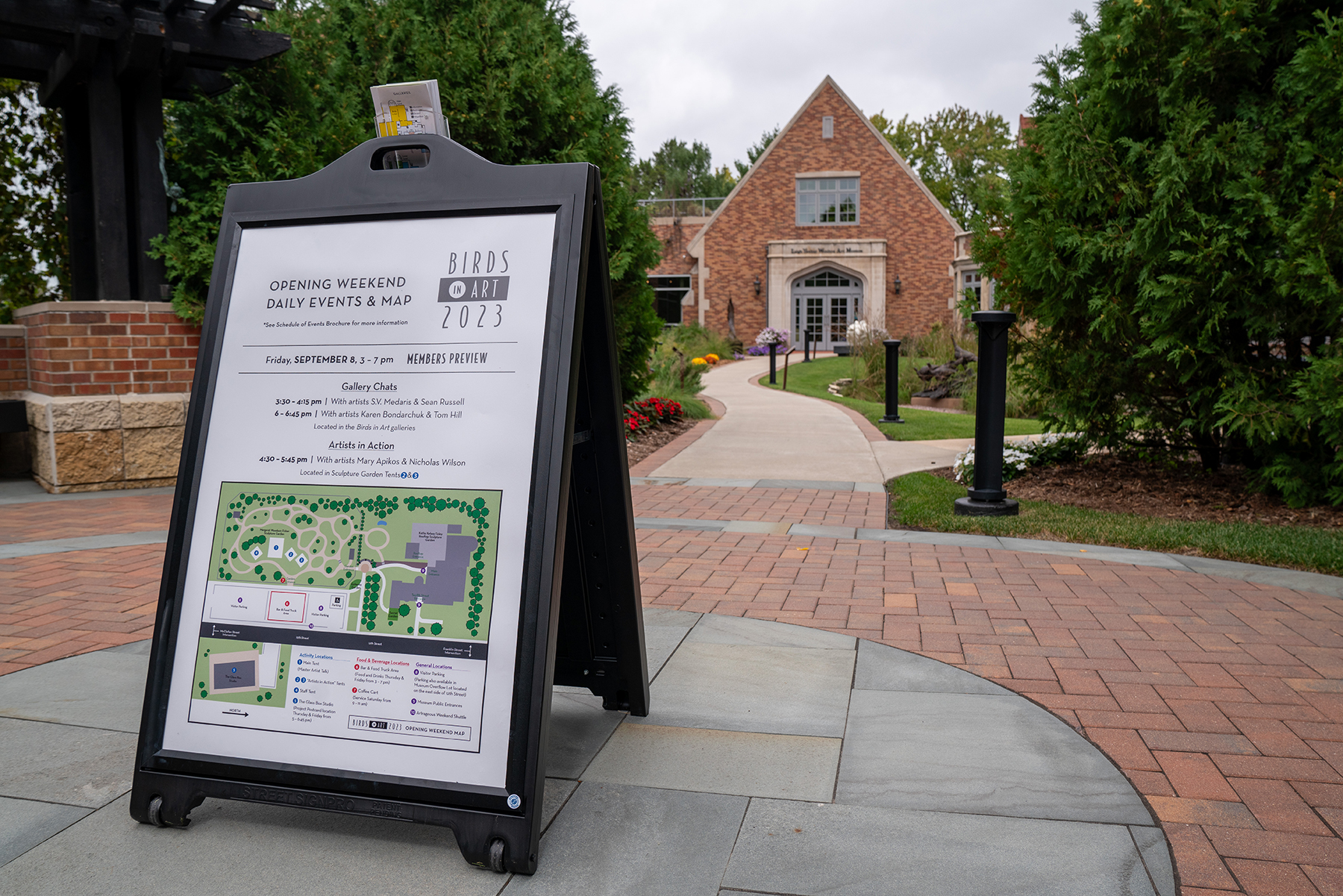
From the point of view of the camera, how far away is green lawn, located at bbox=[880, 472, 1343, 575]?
5.22m

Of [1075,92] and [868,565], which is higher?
[1075,92]

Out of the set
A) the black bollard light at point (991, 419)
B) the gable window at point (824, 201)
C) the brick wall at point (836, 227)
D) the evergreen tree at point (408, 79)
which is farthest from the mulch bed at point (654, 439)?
the gable window at point (824, 201)

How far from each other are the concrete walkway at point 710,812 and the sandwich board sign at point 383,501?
0.50ft

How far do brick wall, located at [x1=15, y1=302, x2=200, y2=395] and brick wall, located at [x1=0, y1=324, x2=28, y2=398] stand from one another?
21 centimetres

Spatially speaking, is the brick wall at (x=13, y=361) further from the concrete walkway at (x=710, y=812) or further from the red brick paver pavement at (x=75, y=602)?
the concrete walkway at (x=710, y=812)

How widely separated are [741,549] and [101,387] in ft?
17.2

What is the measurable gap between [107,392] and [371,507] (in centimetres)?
628

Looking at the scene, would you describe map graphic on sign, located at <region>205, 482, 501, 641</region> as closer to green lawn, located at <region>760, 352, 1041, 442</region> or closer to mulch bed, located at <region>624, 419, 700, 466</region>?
mulch bed, located at <region>624, 419, 700, 466</region>

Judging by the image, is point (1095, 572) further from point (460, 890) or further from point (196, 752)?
point (196, 752)

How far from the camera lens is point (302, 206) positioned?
2.57 m

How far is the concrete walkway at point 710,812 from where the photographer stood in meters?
2.16

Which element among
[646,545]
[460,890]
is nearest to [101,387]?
[646,545]

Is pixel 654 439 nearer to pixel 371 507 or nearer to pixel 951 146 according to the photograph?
pixel 371 507

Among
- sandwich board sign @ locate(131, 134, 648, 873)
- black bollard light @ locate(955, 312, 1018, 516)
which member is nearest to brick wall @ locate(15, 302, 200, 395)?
sandwich board sign @ locate(131, 134, 648, 873)
